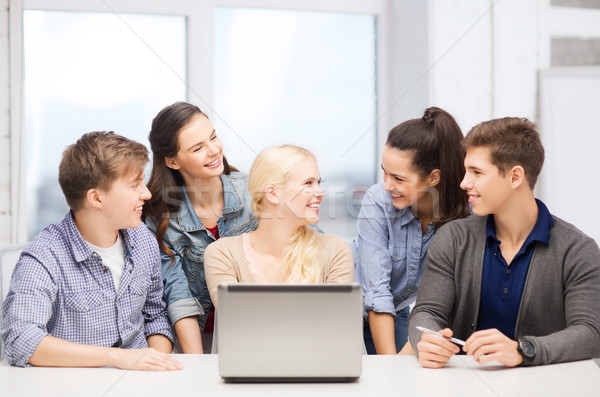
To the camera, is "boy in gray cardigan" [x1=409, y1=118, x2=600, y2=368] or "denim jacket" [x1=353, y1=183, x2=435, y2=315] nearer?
"boy in gray cardigan" [x1=409, y1=118, x2=600, y2=368]

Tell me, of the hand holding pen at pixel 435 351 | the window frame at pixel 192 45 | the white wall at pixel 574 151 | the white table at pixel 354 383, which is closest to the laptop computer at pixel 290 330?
the white table at pixel 354 383

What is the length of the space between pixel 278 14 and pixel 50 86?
1294mm

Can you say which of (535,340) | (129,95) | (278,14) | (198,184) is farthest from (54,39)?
(535,340)

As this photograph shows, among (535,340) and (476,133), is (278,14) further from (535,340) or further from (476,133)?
(535,340)

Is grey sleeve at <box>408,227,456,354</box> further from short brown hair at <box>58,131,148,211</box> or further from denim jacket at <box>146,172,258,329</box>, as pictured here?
short brown hair at <box>58,131,148,211</box>

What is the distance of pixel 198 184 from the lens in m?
2.13

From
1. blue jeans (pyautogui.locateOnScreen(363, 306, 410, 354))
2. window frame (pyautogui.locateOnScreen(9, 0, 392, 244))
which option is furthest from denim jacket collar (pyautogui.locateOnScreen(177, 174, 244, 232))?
window frame (pyautogui.locateOnScreen(9, 0, 392, 244))

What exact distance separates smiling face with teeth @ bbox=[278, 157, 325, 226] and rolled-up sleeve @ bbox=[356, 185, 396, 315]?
0.32 metres

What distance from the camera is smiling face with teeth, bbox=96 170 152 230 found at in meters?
1.64

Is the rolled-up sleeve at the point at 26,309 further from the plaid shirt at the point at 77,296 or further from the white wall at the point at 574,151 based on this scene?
the white wall at the point at 574,151

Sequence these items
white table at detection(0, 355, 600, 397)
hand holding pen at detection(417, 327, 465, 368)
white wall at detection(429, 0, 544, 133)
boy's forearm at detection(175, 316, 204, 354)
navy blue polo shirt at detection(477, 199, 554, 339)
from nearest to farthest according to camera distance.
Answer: white table at detection(0, 355, 600, 397)
hand holding pen at detection(417, 327, 465, 368)
navy blue polo shirt at detection(477, 199, 554, 339)
boy's forearm at detection(175, 316, 204, 354)
white wall at detection(429, 0, 544, 133)

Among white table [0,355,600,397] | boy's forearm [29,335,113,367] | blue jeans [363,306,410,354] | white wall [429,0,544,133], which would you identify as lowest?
blue jeans [363,306,410,354]

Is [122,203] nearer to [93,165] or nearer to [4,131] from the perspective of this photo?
[93,165]

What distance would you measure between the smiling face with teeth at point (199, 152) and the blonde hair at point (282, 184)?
0.23m
